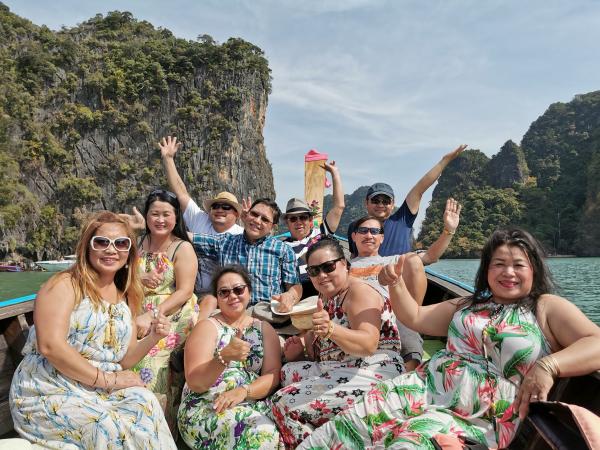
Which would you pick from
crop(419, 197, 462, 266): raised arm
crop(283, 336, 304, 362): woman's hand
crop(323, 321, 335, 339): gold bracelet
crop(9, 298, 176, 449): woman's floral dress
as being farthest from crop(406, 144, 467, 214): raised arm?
crop(9, 298, 176, 449): woman's floral dress

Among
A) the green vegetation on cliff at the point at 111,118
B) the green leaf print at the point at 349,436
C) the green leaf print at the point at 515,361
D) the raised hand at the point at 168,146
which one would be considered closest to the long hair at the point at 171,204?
the raised hand at the point at 168,146

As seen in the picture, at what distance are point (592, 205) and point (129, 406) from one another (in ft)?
200

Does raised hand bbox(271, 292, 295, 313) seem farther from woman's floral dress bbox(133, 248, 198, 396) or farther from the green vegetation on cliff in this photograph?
the green vegetation on cliff

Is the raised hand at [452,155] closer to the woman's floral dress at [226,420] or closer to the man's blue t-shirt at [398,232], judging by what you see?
the man's blue t-shirt at [398,232]

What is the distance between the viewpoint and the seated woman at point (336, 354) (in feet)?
5.68

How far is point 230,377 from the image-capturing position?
1944 mm

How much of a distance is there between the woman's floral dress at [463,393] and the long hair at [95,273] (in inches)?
36.9

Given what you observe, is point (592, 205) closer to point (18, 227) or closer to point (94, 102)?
point (94, 102)

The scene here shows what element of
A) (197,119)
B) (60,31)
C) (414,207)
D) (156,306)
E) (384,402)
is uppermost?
(60,31)

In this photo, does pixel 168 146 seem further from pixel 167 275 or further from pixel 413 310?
pixel 413 310

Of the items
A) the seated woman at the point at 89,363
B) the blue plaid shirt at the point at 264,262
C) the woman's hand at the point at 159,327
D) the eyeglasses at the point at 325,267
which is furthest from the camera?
the blue plaid shirt at the point at 264,262

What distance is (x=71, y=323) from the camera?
5.41ft

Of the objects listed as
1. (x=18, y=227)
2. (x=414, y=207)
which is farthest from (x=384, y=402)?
(x=18, y=227)

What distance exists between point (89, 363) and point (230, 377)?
1.89ft
